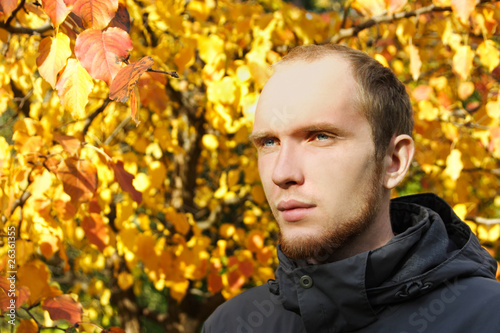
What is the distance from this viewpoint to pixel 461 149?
2680 mm

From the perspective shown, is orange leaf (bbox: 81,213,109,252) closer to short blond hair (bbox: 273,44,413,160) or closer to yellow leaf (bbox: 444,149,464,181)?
short blond hair (bbox: 273,44,413,160)

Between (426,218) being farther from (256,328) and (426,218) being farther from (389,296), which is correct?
(256,328)

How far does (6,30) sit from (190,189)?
2.23 m

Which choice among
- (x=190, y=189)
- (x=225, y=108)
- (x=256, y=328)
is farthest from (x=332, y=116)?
(x=190, y=189)

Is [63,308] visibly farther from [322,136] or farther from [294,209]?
[322,136]

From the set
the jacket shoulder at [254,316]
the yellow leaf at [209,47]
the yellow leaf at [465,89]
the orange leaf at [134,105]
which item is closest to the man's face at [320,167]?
the jacket shoulder at [254,316]

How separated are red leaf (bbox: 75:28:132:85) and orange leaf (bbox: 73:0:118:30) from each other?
0.03 m

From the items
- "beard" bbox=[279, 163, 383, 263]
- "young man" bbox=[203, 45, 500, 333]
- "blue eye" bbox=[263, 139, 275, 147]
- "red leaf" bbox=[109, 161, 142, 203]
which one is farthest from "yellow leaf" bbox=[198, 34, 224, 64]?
"beard" bbox=[279, 163, 383, 263]

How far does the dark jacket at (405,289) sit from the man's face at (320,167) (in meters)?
0.09

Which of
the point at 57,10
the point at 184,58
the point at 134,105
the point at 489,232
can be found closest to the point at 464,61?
the point at 489,232

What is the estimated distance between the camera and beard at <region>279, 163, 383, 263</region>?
1.14 meters

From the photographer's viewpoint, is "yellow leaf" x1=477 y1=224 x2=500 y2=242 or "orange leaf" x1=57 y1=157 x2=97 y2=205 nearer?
"orange leaf" x1=57 y1=157 x2=97 y2=205

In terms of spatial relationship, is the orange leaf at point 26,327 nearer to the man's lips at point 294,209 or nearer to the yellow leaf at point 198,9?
the man's lips at point 294,209

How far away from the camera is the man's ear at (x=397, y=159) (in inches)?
49.2
